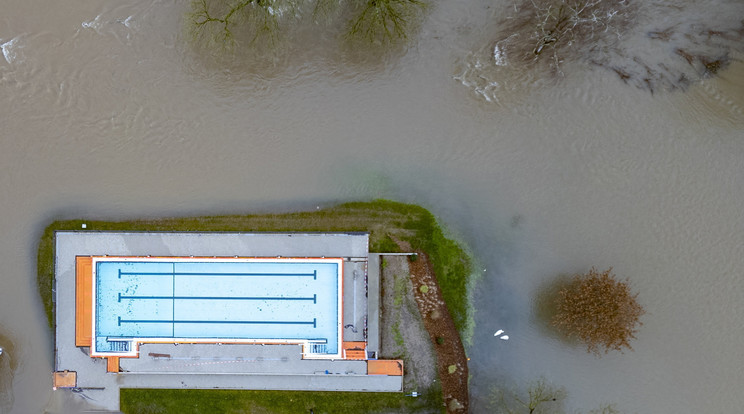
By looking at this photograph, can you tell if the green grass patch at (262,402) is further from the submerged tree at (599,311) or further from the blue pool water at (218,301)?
the submerged tree at (599,311)

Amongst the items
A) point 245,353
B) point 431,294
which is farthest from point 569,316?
point 245,353

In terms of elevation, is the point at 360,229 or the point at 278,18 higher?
the point at 278,18

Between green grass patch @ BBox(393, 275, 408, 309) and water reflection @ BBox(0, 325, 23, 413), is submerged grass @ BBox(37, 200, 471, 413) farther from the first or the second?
water reflection @ BBox(0, 325, 23, 413)

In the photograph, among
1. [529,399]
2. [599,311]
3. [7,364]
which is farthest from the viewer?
[7,364]

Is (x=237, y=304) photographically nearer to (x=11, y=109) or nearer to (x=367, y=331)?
(x=367, y=331)

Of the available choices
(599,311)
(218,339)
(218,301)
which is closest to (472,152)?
(599,311)

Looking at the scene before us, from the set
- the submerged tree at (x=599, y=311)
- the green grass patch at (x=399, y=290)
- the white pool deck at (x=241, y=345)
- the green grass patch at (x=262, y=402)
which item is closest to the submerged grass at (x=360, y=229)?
the green grass patch at (x=262, y=402)

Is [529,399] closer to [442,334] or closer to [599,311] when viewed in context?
[442,334]

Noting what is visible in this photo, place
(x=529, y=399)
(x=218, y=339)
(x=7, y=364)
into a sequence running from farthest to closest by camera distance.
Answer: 1. (x=7, y=364)
2. (x=529, y=399)
3. (x=218, y=339)
